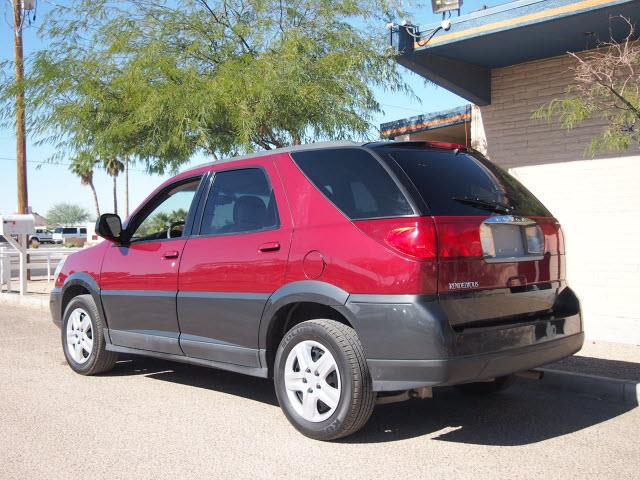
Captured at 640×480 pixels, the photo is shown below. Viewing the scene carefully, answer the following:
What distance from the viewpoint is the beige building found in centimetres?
868

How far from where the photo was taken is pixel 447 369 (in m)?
4.12

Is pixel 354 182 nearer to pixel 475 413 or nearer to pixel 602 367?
pixel 475 413

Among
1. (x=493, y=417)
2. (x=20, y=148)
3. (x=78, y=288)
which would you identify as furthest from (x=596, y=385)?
(x=20, y=148)

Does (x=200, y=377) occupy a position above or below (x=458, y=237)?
below

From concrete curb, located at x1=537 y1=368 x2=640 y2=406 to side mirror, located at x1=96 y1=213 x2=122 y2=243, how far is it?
3.86 metres

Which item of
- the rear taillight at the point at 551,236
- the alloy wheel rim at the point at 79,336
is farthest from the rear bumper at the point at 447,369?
the alloy wheel rim at the point at 79,336

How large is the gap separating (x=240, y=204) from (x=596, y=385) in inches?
131

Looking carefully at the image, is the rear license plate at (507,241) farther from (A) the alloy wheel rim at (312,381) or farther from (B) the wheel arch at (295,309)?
(A) the alloy wheel rim at (312,381)

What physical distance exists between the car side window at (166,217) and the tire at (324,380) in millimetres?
1843

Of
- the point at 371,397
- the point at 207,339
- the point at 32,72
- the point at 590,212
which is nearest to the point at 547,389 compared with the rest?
the point at 371,397

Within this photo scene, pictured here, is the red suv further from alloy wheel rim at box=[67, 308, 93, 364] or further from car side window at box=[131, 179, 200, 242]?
alloy wheel rim at box=[67, 308, 93, 364]

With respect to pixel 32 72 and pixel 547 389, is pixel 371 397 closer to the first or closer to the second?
pixel 547 389

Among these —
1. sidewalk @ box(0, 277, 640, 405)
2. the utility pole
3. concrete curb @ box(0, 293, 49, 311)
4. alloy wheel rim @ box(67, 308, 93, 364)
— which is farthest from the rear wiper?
the utility pole

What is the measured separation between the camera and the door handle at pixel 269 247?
16.2 ft
